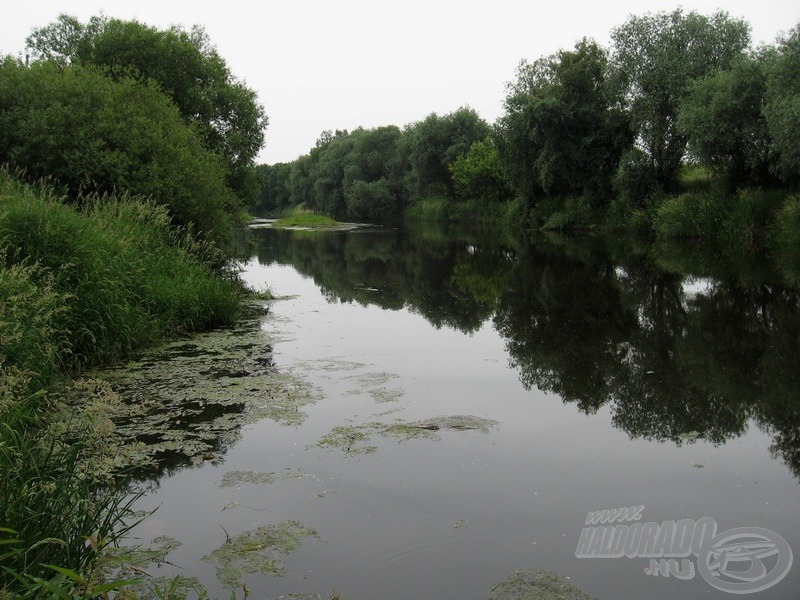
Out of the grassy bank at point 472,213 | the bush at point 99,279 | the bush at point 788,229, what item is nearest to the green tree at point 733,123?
the bush at point 788,229

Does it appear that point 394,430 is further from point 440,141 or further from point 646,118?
point 440,141

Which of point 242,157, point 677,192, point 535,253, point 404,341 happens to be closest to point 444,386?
point 404,341

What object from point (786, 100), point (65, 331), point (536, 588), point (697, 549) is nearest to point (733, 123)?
point (786, 100)

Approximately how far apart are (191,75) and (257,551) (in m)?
24.6

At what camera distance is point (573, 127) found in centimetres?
4153

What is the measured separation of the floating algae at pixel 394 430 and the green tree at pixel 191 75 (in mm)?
16431

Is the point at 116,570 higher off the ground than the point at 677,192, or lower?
lower

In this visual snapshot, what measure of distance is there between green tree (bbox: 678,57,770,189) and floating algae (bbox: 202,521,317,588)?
26.1m

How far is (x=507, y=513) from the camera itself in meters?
4.91

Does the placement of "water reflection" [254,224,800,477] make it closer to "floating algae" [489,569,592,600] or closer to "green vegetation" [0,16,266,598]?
"floating algae" [489,569,592,600]

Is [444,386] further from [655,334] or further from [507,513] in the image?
[655,334]

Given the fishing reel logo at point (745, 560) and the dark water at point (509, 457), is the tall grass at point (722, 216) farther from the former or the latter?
the fishing reel logo at point (745, 560)

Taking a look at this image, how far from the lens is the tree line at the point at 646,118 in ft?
85.5

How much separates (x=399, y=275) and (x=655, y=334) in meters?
10.8
